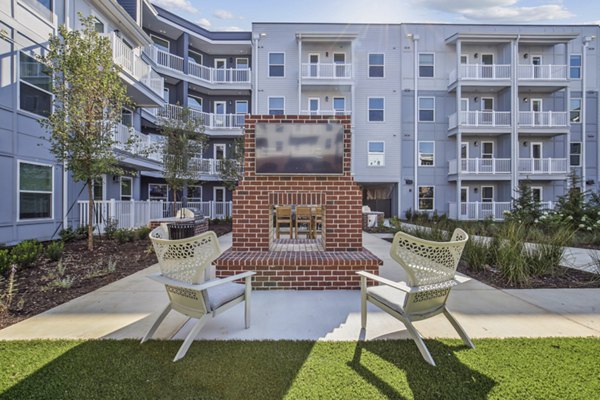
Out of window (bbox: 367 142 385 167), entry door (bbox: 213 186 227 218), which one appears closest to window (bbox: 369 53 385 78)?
window (bbox: 367 142 385 167)

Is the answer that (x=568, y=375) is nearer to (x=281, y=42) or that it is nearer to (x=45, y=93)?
(x=45, y=93)

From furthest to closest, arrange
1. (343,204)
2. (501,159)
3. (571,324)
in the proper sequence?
(501,159) < (343,204) < (571,324)

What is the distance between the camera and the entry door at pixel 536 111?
1566 centimetres

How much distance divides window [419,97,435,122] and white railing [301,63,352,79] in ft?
15.9

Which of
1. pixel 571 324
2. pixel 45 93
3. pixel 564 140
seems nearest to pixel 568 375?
pixel 571 324

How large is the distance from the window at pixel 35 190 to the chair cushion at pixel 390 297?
9315 mm

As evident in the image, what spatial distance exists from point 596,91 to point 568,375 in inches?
938

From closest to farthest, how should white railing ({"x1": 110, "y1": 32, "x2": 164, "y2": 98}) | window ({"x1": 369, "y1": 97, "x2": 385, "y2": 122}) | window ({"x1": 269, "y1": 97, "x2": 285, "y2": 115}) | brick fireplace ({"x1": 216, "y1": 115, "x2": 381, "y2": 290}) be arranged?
brick fireplace ({"x1": 216, "y1": 115, "x2": 381, "y2": 290}), white railing ({"x1": 110, "y1": 32, "x2": 164, "y2": 98}), window ({"x1": 269, "y1": 97, "x2": 285, "y2": 115}), window ({"x1": 369, "y1": 97, "x2": 385, "y2": 122})

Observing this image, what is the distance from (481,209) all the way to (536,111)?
7103 mm

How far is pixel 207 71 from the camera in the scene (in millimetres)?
16422

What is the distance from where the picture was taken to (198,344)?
2520mm

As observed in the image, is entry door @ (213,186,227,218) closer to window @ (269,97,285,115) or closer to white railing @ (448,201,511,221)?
window @ (269,97,285,115)

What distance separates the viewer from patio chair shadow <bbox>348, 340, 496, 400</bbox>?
1.91m

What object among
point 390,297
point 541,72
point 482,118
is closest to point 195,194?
point 390,297
